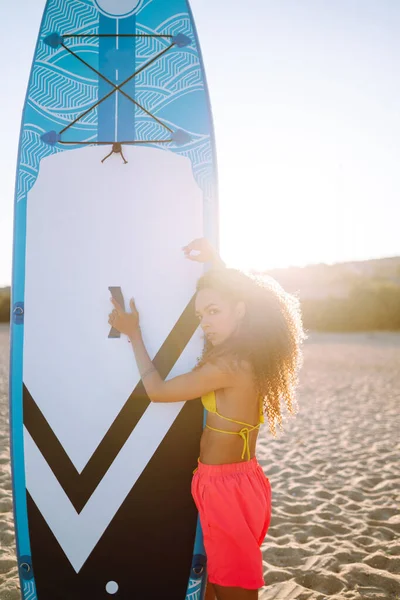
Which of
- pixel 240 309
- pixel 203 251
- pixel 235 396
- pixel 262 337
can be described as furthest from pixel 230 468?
pixel 203 251

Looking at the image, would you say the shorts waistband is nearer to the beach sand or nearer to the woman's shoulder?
the woman's shoulder

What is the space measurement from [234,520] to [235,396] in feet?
1.55

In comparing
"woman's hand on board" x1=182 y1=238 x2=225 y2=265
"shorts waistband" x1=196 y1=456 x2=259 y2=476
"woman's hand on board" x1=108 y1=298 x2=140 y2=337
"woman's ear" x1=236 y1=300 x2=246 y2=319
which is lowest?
"shorts waistband" x1=196 y1=456 x2=259 y2=476

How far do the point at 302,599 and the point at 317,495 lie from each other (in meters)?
1.55

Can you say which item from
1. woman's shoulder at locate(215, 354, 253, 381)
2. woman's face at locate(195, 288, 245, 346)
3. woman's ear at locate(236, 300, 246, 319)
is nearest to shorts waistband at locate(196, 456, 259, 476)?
woman's shoulder at locate(215, 354, 253, 381)

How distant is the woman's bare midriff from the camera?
181cm

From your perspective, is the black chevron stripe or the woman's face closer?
the woman's face

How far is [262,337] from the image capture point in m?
1.86

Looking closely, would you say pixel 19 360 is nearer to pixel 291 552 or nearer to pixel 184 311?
pixel 184 311

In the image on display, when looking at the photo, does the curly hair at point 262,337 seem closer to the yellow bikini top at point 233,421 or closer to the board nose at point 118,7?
the yellow bikini top at point 233,421

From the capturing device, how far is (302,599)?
8.21ft

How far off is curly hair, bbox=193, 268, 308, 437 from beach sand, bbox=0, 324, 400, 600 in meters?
1.47

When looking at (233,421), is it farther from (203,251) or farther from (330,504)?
(330,504)

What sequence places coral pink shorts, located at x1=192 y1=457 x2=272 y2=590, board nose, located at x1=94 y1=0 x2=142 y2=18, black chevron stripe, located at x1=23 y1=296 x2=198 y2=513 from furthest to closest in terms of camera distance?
board nose, located at x1=94 y1=0 x2=142 y2=18
black chevron stripe, located at x1=23 y1=296 x2=198 y2=513
coral pink shorts, located at x1=192 y1=457 x2=272 y2=590
